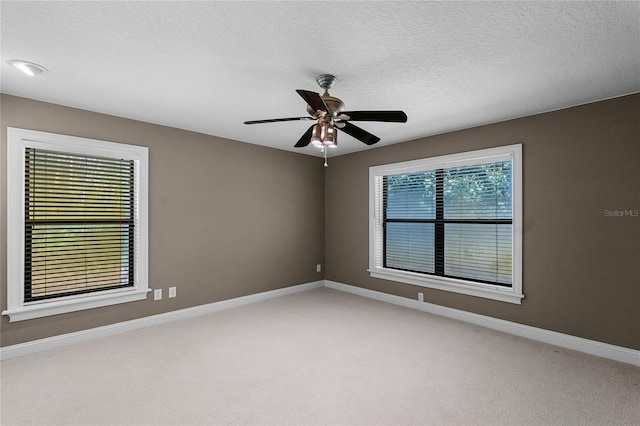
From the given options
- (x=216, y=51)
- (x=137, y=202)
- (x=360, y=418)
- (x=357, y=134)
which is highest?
(x=216, y=51)

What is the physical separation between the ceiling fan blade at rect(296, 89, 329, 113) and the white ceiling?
11.3 inches

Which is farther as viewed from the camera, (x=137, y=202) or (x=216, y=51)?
(x=137, y=202)

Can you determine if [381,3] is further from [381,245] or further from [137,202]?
[381,245]

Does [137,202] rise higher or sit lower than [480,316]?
higher

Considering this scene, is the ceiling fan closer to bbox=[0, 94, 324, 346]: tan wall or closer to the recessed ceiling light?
the recessed ceiling light

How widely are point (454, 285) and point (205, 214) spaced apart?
11.0 ft

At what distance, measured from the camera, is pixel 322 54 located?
2.11 metres

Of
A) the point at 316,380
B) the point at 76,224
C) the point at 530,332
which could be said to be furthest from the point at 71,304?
the point at 530,332

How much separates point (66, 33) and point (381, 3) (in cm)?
184

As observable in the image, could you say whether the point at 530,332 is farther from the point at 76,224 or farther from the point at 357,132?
the point at 76,224

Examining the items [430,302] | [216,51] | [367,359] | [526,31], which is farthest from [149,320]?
[526,31]

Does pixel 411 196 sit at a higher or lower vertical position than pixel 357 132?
lower

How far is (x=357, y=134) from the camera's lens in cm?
274

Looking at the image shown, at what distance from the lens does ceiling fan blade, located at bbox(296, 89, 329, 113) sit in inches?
80.3
